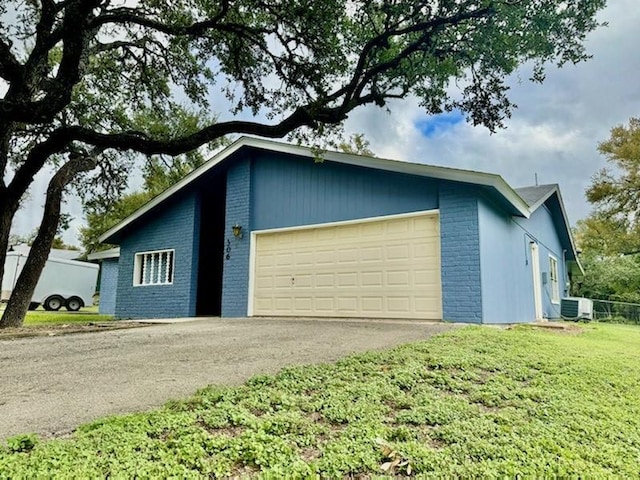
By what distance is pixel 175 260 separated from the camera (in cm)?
1239

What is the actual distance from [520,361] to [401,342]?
1494mm

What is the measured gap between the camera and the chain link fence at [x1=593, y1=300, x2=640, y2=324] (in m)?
18.3

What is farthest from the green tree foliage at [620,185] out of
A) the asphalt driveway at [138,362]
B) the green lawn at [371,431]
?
the green lawn at [371,431]

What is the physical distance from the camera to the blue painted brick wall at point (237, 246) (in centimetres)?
1075

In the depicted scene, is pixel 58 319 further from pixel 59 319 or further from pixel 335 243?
pixel 335 243

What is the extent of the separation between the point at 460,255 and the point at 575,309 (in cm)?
835

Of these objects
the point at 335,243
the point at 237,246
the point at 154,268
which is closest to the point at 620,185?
the point at 335,243

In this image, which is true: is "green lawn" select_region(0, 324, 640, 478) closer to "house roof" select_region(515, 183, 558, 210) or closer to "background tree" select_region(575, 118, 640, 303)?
"house roof" select_region(515, 183, 558, 210)

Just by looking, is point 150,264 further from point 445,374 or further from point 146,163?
point 445,374

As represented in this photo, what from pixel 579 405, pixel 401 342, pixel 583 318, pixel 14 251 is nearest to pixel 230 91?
pixel 401 342

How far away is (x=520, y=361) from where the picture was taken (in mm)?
4316

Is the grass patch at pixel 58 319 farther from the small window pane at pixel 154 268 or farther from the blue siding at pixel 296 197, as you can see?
the blue siding at pixel 296 197

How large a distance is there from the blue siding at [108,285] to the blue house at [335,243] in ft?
16.6

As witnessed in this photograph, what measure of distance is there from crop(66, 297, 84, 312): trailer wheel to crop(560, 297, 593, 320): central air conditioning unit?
20714 millimetres
